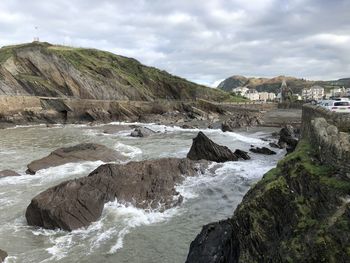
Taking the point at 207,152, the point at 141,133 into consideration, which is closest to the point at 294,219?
the point at 207,152

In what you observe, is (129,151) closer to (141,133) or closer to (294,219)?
(141,133)

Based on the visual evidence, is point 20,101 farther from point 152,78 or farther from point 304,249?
point 304,249

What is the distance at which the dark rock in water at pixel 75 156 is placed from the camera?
24500 mm

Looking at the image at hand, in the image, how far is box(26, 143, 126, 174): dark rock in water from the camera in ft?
80.4

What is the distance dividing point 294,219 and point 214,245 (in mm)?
3183

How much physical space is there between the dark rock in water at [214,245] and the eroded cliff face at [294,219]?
0.03 metres

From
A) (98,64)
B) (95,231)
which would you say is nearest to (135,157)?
(95,231)

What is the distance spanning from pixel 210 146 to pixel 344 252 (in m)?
20.0

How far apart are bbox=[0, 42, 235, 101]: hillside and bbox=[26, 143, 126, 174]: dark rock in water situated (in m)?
53.6

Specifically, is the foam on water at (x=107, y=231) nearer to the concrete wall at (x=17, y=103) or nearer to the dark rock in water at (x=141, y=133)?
the dark rock in water at (x=141, y=133)

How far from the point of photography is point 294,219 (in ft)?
23.5

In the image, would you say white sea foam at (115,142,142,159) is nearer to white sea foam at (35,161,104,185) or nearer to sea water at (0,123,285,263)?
sea water at (0,123,285,263)

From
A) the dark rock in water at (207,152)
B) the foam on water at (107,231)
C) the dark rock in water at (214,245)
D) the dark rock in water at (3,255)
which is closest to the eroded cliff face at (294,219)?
the dark rock in water at (214,245)

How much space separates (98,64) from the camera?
334ft
